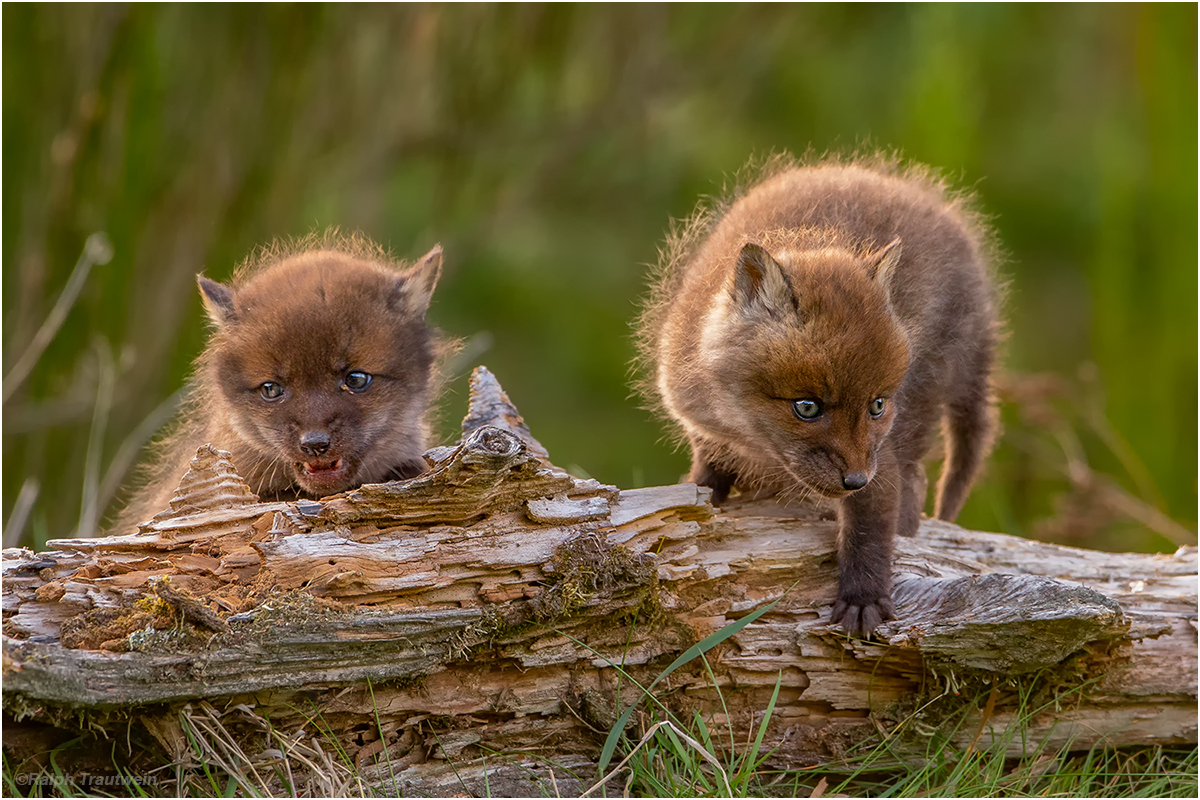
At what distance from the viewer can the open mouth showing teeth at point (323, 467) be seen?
363 centimetres

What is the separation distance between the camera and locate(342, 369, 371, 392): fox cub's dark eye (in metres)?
3.76

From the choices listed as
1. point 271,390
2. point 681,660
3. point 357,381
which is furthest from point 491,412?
point 681,660

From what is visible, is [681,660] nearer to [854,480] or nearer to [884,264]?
[854,480]

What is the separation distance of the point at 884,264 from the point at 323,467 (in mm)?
1843

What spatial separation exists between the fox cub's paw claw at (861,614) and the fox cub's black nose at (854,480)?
1.06 feet

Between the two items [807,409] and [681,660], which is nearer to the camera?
[681,660]

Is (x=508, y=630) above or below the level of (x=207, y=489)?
below

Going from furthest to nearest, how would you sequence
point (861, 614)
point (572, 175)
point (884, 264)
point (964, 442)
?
point (572, 175) → point (964, 442) → point (884, 264) → point (861, 614)

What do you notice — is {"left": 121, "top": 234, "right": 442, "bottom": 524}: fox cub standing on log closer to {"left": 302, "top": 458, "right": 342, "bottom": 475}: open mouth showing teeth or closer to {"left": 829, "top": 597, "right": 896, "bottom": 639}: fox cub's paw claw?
{"left": 302, "top": 458, "right": 342, "bottom": 475}: open mouth showing teeth

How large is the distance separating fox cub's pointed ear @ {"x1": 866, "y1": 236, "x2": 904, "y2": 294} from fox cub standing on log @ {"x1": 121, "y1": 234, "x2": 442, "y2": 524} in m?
1.55

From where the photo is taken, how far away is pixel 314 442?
11.6ft

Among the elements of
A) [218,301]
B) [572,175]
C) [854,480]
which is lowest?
[854,480]

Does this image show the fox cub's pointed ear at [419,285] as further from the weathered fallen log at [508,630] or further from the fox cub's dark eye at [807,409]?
the fox cub's dark eye at [807,409]

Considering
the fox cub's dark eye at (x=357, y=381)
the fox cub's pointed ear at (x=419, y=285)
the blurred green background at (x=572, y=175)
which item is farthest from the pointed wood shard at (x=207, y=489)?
the blurred green background at (x=572, y=175)
